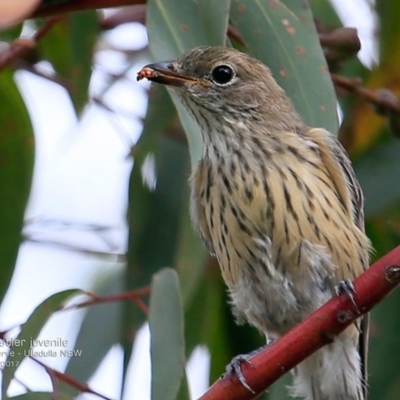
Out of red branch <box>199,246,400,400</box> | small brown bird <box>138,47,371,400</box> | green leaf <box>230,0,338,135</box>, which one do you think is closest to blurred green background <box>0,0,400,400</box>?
green leaf <box>230,0,338,135</box>

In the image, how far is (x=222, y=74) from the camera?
3.33 meters

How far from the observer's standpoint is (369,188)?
3.54m

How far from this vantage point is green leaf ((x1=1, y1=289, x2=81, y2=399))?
9.04 ft

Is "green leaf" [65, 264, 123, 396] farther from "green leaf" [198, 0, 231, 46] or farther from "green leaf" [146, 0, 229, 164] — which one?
"green leaf" [198, 0, 231, 46]

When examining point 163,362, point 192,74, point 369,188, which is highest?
point 192,74

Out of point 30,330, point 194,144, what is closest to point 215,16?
point 194,144

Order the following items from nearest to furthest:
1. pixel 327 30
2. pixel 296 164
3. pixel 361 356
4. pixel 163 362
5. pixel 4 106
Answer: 1. pixel 163 362
2. pixel 296 164
3. pixel 361 356
4. pixel 4 106
5. pixel 327 30

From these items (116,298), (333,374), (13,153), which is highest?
(13,153)

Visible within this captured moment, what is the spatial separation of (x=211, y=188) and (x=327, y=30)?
1074mm

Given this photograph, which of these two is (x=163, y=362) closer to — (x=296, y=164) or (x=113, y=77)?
(x=296, y=164)

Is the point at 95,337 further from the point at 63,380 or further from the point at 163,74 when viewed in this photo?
the point at 163,74

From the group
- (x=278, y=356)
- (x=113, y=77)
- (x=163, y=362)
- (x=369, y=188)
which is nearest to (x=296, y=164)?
(x=369, y=188)

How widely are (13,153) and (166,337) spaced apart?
3.88 feet

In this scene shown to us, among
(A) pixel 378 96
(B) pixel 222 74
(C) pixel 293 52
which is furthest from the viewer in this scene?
(A) pixel 378 96
